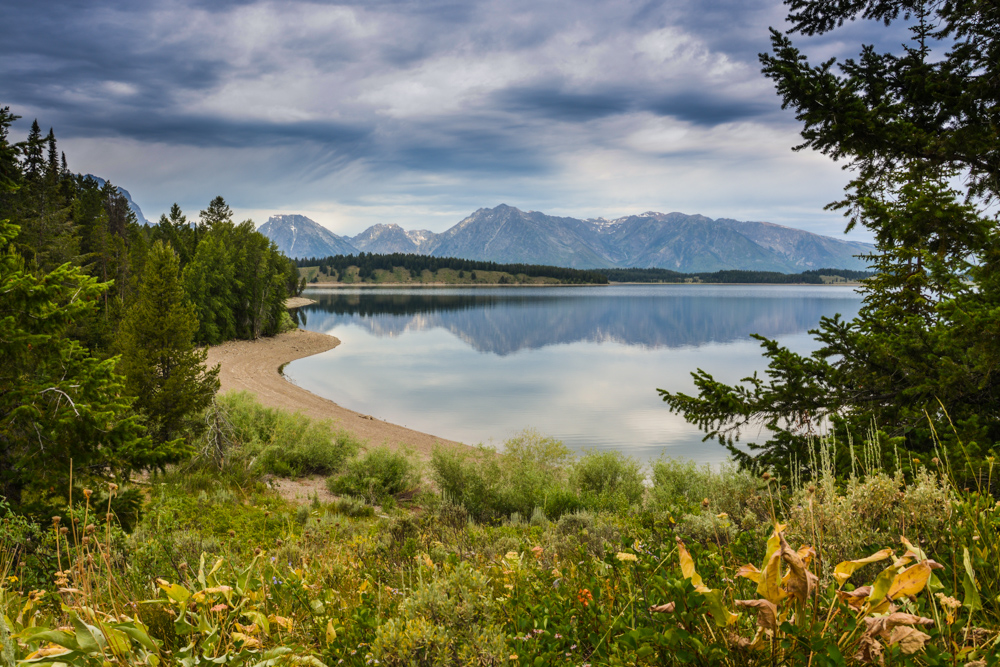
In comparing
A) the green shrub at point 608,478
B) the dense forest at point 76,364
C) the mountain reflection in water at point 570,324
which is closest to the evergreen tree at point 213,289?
the dense forest at point 76,364

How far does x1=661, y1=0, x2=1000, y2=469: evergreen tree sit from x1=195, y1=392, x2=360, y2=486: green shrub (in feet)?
34.7

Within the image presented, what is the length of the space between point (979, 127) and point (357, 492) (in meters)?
11.7

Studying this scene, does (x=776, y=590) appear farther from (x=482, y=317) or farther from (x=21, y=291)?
(x=482, y=317)

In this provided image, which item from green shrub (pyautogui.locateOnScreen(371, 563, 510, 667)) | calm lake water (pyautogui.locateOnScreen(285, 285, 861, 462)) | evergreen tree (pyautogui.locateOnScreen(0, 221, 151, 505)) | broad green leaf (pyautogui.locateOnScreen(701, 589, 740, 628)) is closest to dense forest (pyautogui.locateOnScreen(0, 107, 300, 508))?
evergreen tree (pyautogui.locateOnScreen(0, 221, 151, 505))

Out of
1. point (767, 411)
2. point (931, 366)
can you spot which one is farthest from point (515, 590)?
point (931, 366)

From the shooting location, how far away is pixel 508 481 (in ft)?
35.7

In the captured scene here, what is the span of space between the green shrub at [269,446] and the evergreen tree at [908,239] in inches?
416

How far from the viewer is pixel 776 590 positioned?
136 cm

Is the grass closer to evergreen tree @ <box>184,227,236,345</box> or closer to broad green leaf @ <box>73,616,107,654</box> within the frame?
broad green leaf @ <box>73,616,107,654</box>

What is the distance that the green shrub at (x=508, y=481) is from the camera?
32.9ft

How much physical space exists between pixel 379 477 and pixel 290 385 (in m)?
21.1

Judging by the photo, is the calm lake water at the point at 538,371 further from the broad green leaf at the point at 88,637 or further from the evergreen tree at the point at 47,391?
the broad green leaf at the point at 88,637

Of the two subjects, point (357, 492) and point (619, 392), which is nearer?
point (357, 492)

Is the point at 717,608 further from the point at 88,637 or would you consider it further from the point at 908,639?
the point at 88,637
